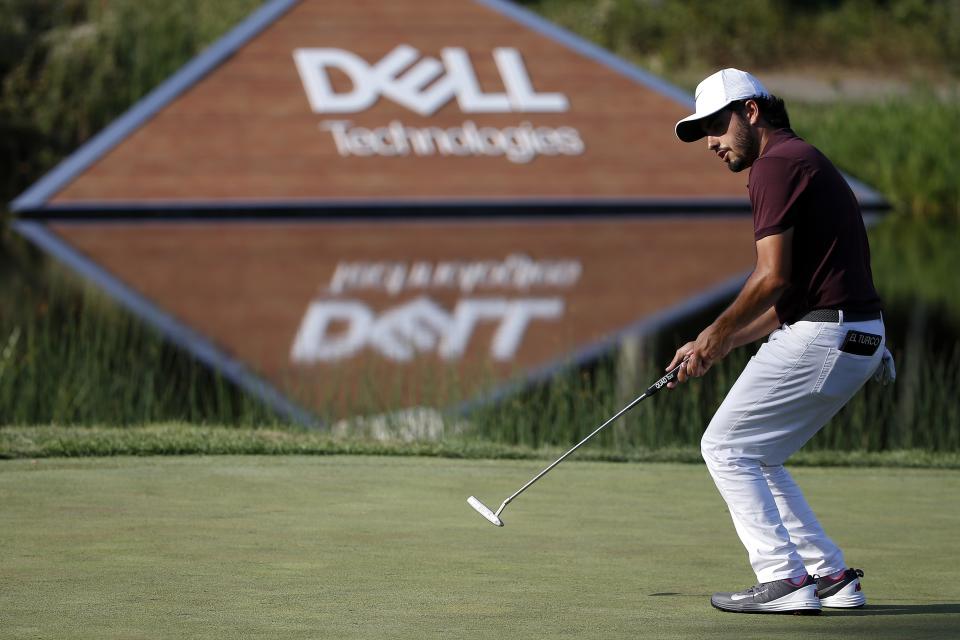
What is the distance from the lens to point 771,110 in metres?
4.36

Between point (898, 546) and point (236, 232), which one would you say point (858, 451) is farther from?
point (236, 232)

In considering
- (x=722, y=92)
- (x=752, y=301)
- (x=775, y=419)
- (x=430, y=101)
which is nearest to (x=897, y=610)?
(x=775, y=419)

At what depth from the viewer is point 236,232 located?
2125cm

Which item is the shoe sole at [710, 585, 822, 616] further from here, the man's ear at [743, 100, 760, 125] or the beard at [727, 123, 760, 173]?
the man's ear at [743, 100, 760, 125]

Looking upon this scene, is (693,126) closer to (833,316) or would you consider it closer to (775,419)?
(833,316)

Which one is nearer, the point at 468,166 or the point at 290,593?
the point at 290,593

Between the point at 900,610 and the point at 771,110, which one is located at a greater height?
the point at 771,110

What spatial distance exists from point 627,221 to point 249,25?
588 centimetres

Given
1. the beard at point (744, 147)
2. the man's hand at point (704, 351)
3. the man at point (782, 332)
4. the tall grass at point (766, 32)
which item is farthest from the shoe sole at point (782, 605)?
the tall grass at point (766, 32)

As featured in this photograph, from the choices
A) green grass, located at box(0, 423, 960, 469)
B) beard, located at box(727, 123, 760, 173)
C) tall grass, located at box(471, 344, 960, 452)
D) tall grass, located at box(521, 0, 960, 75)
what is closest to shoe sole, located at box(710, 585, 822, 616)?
beard, located at box(727, 123, 760, 173)

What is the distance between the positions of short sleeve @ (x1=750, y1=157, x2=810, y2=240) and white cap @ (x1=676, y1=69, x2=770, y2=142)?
22cm

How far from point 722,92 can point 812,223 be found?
40cm

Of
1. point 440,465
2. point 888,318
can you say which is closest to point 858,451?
point 440,465

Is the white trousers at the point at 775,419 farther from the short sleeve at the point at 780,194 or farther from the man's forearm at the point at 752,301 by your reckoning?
the short sleeve at the point at 780,194
